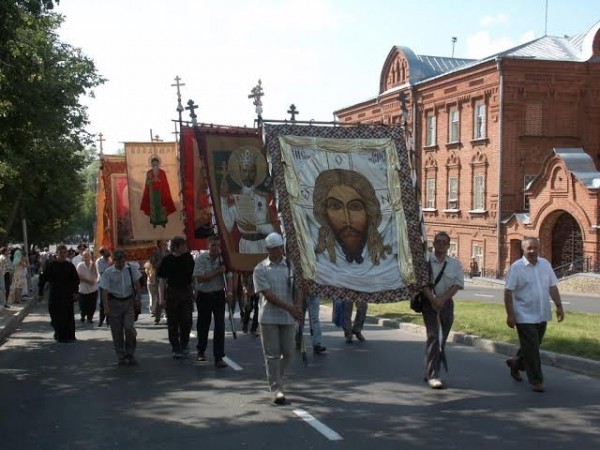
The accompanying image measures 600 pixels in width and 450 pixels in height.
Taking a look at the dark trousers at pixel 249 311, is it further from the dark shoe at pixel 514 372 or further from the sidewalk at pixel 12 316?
the dark shoe at pixel 514 372

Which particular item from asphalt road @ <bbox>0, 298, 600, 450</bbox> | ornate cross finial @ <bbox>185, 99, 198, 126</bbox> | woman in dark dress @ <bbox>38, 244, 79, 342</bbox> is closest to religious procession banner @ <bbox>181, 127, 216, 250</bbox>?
ornate cross finial @ <bbox>185, 99, 198, 126</bbox>

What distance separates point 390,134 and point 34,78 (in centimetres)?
756

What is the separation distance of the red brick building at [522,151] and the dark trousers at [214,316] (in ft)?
83.5

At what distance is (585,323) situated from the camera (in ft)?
48.3

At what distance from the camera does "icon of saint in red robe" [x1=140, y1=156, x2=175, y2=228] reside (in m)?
16.0

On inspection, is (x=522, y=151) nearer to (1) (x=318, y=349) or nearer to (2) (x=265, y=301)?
(1) (x=318, y=349)

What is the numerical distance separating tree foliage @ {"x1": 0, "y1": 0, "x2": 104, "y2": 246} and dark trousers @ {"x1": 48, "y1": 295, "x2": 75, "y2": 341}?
10.5 feet

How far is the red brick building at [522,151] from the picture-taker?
3553 centimetres

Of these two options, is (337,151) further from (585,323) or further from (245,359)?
(585,323)

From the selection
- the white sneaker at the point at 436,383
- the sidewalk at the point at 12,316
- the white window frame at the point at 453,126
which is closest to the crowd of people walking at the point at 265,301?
the white sneaker at the point at 436,383

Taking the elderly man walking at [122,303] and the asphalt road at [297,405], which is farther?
the elderly man walking at [122,303]

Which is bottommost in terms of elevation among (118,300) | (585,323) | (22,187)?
(585,323)

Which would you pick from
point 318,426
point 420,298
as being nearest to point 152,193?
point 420,298

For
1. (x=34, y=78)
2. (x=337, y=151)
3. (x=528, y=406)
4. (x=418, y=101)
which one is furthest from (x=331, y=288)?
(x=418, y=101)
